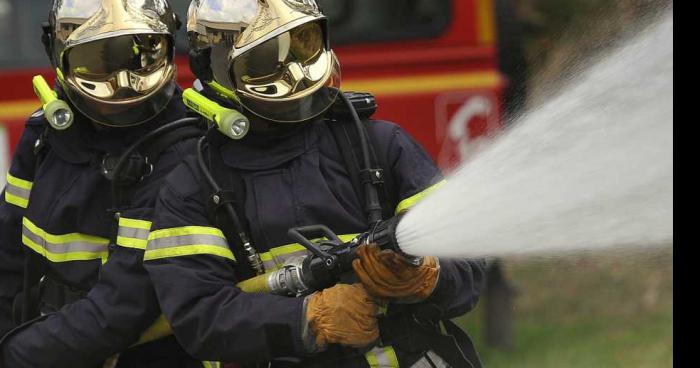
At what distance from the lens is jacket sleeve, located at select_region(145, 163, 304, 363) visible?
329 cm

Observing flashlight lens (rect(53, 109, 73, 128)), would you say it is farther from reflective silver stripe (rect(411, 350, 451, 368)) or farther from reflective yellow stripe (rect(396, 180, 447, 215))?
reflective silver stripe (rect(411, 350, 451, 368))

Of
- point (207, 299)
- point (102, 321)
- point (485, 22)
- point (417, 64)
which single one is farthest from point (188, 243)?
point (485, 22)

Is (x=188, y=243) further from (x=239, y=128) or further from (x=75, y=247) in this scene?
(x=75, y=247)

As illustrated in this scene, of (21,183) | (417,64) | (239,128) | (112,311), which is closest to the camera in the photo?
(239,128)

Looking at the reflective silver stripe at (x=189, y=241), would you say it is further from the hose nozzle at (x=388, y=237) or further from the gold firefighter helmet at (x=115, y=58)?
the gold firefighter helmet at (x=115, y=58)

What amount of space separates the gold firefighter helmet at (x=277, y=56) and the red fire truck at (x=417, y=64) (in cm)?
354

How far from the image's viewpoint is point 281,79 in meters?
3.43

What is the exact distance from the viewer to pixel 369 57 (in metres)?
7.16

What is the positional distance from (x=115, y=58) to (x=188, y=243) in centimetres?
70

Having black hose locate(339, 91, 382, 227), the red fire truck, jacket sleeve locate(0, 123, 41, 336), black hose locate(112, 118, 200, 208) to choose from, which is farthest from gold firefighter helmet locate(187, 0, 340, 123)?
the red fire truck

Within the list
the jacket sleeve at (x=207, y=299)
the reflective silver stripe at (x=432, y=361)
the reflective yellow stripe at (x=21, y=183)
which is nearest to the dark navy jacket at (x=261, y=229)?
the jacket sleeve at (x=207, y=299)
